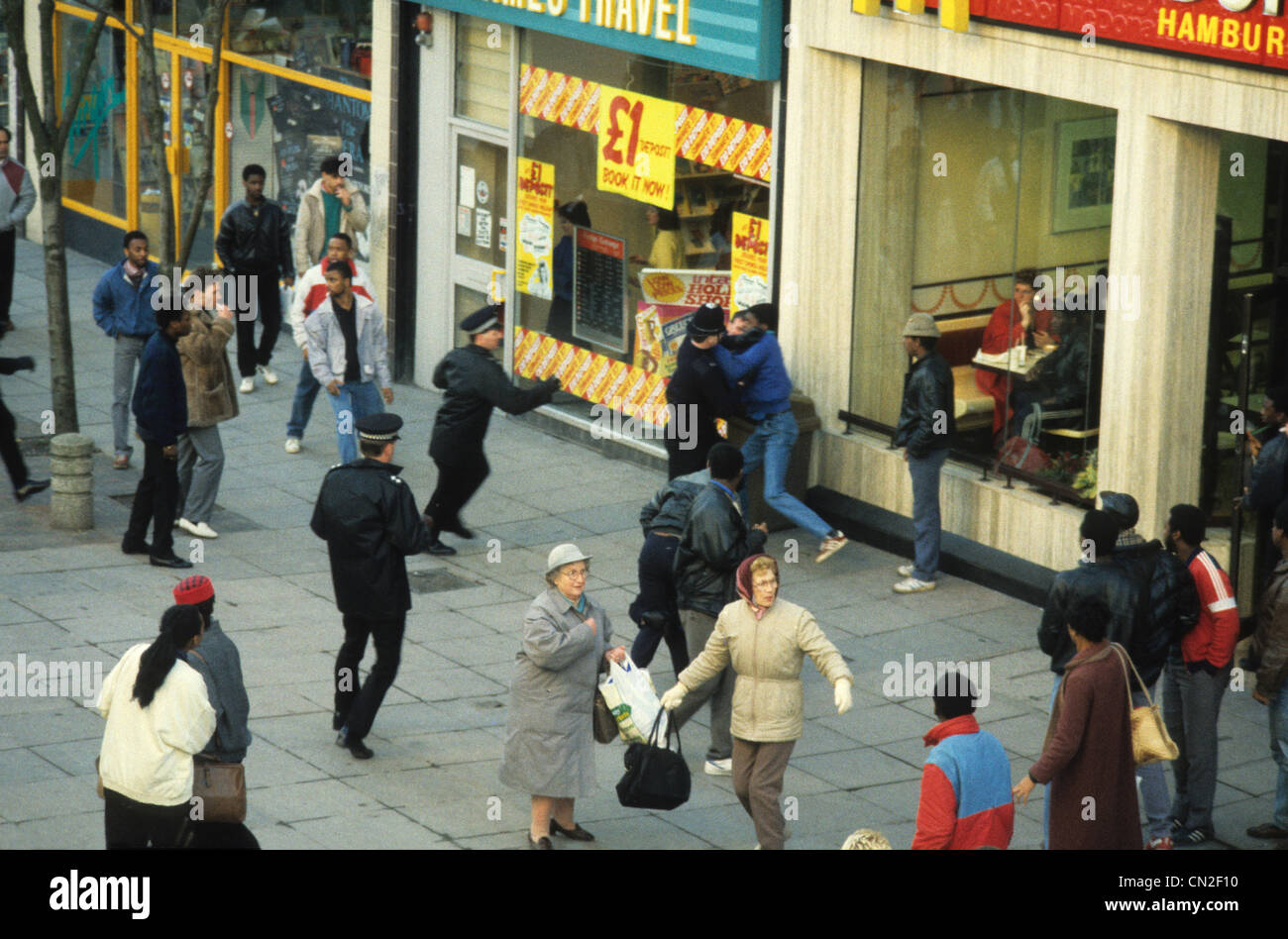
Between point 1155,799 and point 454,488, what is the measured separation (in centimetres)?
599

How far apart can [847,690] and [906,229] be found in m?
6.24

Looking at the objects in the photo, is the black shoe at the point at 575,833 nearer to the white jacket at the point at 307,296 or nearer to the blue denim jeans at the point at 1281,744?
the blue denim jeans at the point at 1281,744

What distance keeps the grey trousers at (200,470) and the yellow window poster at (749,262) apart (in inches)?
157

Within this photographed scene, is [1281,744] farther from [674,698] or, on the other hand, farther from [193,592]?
[193,592]

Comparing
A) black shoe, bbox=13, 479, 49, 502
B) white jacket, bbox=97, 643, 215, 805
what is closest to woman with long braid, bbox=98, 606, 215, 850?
white jacket, bbox=97, 643, 215, 805

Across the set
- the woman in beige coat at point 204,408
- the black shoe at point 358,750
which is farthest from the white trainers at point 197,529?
the black shoe at point 358,750

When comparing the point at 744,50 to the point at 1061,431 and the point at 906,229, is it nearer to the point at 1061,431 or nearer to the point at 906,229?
the point at 906,229

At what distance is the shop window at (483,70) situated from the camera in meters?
16.9

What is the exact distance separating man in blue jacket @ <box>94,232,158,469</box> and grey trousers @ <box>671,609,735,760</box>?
6.62 m

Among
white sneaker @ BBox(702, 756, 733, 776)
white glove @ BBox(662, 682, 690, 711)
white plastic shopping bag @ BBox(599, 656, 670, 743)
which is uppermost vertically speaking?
white glove @ BBox(662, 682, 690, 711)

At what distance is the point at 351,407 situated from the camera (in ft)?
47.8

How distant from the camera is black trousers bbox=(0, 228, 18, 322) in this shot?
19531 millimetres

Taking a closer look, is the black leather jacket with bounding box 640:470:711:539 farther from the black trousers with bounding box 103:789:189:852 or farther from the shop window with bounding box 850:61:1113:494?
the black trousers with bounding box 103:789:189:852

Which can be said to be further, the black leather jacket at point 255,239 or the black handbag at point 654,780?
the black leather jacket at point 255,239
